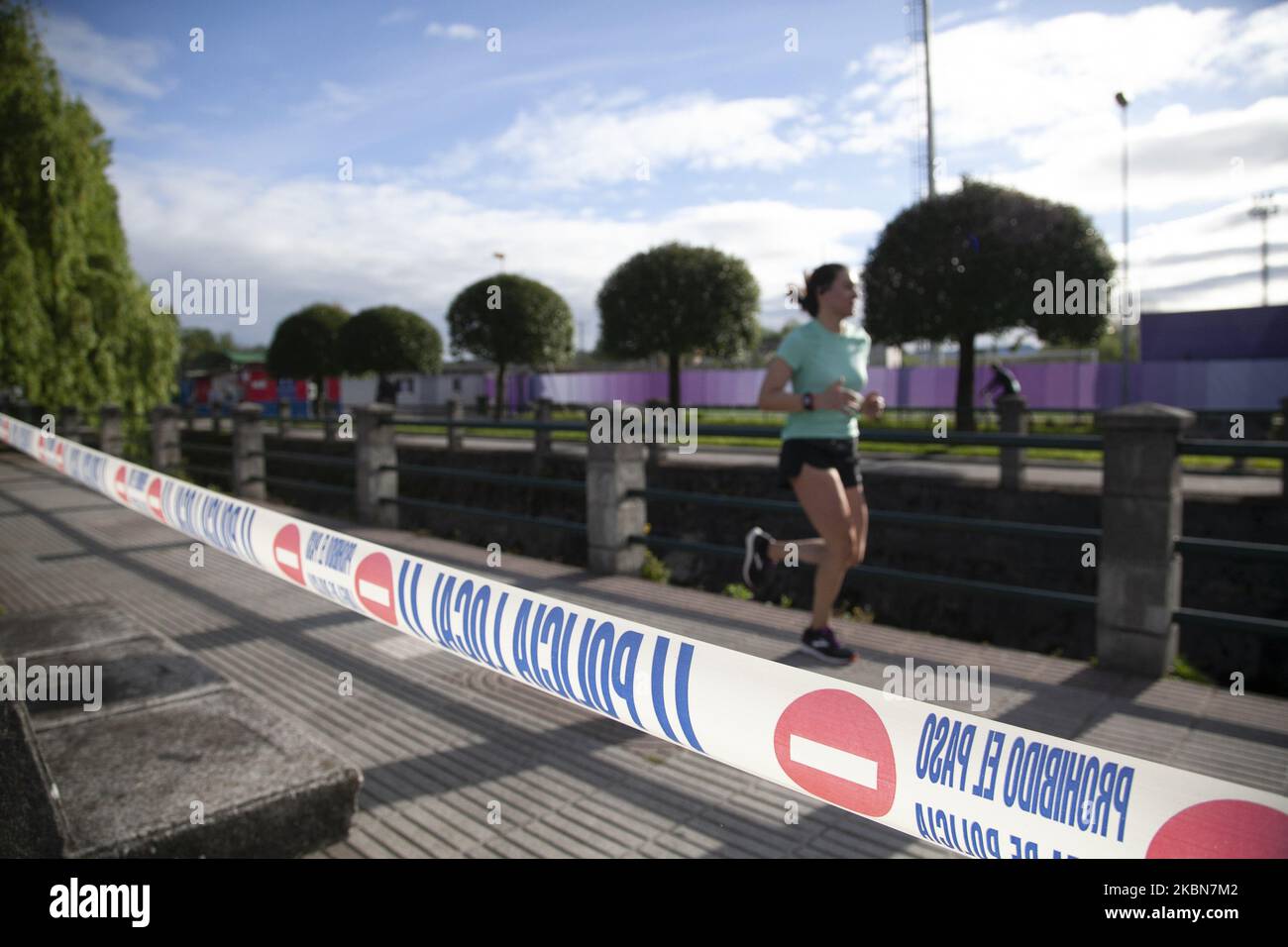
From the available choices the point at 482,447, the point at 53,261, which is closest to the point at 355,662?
the point at 53,261

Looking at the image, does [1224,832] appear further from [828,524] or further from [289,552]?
[289,552]

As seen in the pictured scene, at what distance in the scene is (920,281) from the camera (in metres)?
22.6

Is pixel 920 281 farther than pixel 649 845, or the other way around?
pixel 920 281

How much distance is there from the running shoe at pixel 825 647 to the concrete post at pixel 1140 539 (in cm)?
135

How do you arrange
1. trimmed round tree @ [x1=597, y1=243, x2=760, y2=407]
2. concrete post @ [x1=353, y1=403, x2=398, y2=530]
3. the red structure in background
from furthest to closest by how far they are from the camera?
the red structure in background → trimmed round tree @ [x1=597, y1=243, x2=760, y2=407] → concrete post @ [x1=353, y1=403, x2=398, y2=530]

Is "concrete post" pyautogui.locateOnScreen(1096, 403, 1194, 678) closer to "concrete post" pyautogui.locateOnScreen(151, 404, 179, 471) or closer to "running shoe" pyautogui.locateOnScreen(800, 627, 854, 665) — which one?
"running shoe" pyautogui.locateOnScreen(800, 627, 854, 665)

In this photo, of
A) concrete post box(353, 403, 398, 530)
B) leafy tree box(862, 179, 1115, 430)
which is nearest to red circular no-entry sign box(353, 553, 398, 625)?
concrete post box(353, 403, 398, 530)

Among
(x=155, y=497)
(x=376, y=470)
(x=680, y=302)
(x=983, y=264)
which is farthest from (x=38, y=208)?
(x=680, y=302)

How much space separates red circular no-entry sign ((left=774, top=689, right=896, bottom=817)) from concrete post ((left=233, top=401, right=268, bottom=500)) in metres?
11.4

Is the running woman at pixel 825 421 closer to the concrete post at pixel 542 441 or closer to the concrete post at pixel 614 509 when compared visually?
the concrete post at pixel 614 509

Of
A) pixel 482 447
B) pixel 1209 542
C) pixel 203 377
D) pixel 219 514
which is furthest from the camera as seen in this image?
pixel 203 377

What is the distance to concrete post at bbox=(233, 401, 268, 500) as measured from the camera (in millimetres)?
11859

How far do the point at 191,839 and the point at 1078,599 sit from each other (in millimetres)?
4204

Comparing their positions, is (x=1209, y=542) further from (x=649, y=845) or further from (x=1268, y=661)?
(x=1268, y=661)
